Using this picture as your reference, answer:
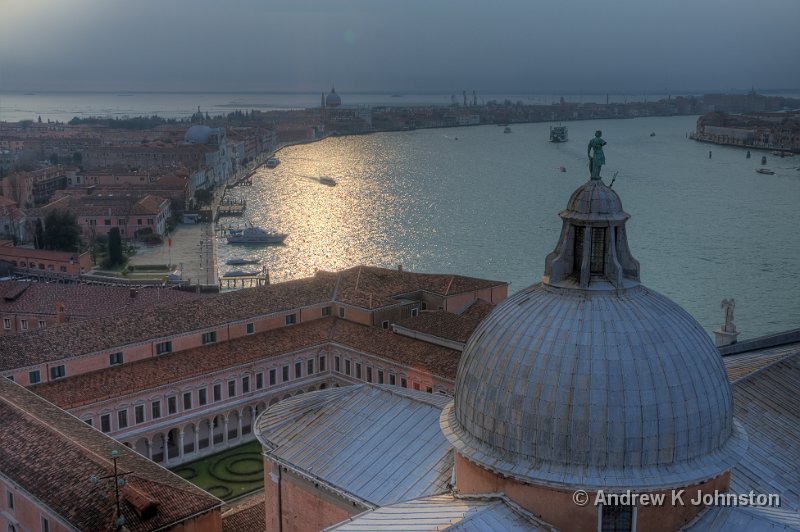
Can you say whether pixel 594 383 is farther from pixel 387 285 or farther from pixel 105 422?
pixel 387 285

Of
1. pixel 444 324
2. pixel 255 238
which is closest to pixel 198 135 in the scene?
pixel 255 238

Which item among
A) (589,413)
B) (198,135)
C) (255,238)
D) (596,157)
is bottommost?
(255,238)

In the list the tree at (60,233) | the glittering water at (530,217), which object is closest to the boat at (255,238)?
the glittering water at (530,217)

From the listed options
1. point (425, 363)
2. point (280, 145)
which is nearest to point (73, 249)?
point (425, 363)

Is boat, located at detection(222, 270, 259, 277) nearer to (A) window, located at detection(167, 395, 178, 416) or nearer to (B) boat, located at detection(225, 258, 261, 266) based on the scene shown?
(B) boat, located at detection(225, 258, 261, 266)

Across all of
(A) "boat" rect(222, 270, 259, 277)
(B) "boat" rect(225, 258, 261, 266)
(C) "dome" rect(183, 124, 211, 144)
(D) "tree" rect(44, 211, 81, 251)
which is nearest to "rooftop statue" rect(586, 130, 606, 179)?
(A) "boat" rect(222, 270, 259, 277)

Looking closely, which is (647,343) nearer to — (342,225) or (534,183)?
(342,225)
